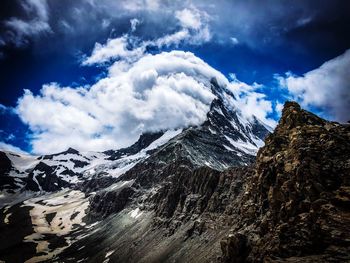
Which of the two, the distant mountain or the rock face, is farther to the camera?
the distant mountain

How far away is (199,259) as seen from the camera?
82.8 metres

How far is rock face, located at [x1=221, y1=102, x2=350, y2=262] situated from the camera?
135ft

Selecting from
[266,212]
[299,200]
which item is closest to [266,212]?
[266,212]

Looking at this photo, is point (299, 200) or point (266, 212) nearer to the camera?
point (299, 200)

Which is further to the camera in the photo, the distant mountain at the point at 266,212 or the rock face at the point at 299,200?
the distant mountain at the point at 266,212

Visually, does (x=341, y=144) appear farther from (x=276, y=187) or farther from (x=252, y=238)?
(x=252, y=238)

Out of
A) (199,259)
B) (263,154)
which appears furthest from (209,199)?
(263,154)

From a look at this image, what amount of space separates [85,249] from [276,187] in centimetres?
12084

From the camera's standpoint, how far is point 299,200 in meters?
52.2

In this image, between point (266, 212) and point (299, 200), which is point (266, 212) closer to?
point (266, 212)

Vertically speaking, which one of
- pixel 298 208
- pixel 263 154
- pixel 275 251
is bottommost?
pixel 275 251

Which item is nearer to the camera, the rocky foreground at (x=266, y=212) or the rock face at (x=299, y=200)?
the rock face at (x=299, y=200)

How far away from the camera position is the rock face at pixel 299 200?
135 feet

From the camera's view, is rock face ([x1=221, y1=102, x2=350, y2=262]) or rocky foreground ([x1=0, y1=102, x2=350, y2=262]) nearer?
rock face ([x1=221, y1=102, x2=350, y2=262])
